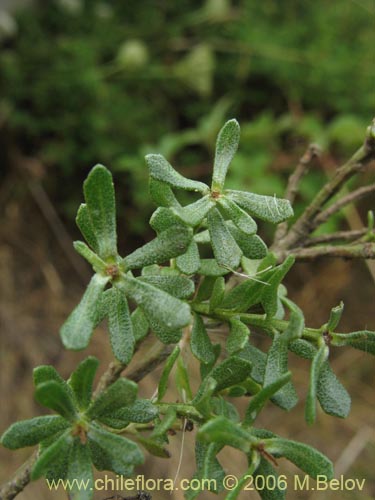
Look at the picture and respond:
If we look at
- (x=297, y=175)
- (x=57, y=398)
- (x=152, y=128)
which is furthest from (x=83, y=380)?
(x=152, y=128)

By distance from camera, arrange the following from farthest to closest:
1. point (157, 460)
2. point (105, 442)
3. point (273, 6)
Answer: point (273, 6)
point (157, 460)
point (105, 442)

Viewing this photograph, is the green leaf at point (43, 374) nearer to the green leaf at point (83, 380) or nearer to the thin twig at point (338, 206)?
the green leaf at point (83, 380)

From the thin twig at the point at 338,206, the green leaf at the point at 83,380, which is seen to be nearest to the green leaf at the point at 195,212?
the green leaf at the point at 83,380

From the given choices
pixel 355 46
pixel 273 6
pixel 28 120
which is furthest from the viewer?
pixel 273 6

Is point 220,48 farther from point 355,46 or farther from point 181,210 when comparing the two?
point 181,210

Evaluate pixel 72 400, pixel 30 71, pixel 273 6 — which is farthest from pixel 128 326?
pixel 273 6
